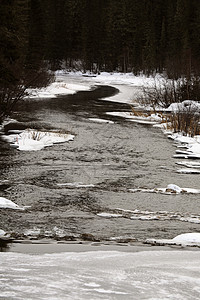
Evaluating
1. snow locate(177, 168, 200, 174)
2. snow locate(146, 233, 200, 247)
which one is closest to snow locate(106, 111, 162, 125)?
snow locate(177, 168, 200, 174)

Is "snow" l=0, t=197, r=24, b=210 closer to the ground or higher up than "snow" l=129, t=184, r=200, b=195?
higher up

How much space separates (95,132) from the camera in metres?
18.2

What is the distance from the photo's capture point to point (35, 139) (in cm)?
1602

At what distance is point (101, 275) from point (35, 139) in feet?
36.8

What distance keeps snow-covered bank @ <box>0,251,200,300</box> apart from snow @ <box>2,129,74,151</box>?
9.15m

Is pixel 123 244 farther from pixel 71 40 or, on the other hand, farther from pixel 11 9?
pixel 71 40

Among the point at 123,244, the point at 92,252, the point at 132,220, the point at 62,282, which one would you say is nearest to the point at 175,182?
the point at 132,220

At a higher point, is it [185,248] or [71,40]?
[71,40]

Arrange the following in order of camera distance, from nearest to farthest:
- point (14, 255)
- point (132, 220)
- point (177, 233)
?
point (14, 255)
point (177, 233)
point (132, 220)

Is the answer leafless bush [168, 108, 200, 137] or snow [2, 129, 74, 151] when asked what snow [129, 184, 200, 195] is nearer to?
snow [2, 129, 74, 151]

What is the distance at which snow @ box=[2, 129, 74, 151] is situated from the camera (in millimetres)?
15120

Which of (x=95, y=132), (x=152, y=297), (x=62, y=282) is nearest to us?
(x=152, y=297)

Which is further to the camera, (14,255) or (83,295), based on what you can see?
(14,255)

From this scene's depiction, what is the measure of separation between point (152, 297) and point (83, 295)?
0.64 meters
